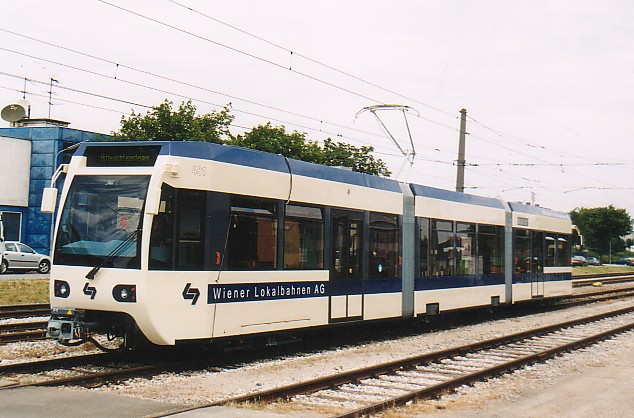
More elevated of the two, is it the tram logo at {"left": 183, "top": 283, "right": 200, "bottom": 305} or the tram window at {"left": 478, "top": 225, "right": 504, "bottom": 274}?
the tram window at {"left": 478, "top": 225, "right": 504, "bottom": 274}

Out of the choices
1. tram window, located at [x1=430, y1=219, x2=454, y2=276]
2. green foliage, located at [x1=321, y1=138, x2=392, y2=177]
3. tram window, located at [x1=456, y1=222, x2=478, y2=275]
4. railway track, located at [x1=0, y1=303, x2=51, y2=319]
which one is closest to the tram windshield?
railway track, located at [x1=0, y1=303, x2=51, y2=319]

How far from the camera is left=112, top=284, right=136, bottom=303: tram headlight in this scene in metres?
9.99

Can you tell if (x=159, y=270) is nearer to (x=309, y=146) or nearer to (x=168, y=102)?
(x=168, y=102)

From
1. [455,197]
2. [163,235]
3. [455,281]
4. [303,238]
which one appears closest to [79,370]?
[163,235]

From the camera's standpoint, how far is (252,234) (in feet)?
38.1

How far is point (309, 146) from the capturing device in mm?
44688

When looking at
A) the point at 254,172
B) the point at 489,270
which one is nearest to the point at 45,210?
the point at 254,172

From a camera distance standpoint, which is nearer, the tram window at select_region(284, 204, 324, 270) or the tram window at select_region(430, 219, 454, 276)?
the tram window at select_region(284, 204, 324, 270)

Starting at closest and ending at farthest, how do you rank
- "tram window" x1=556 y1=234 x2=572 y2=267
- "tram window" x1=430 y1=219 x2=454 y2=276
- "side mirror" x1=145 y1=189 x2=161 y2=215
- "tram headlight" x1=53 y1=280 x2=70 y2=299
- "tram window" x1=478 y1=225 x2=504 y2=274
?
"side mirror" x1=145 y1=189 x2=161 y2=215, "tram headlight" x1=53 y1=280 x2=70 y2=299, "tram window" x1=430 y1=219 x2=454 y2=276, "tram window" x1=478 y1=225 x2=504 y2=274, "tram window" x1=556 y1=234 x2=572 y2=267

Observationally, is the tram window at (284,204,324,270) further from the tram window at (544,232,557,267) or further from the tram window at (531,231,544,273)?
the tram window at (544,232,557,267)

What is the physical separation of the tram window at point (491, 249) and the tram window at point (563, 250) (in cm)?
482

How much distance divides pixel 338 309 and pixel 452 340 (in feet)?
10.7

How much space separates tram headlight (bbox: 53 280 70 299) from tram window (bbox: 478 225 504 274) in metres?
11.5

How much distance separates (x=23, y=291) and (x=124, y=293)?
16.4 m
